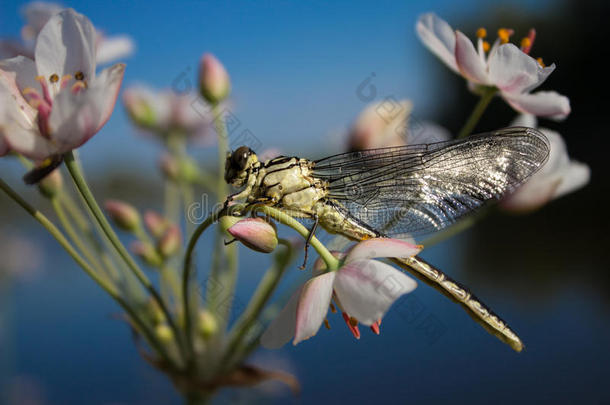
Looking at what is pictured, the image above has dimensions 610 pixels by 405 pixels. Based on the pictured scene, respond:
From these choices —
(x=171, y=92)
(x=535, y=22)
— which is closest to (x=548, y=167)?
(x=171, y=92)

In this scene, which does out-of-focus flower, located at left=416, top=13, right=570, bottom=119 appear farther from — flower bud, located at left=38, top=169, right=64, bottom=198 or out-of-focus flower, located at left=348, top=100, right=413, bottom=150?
flower bud, located at left=38, top=169, right=64, bottom=198

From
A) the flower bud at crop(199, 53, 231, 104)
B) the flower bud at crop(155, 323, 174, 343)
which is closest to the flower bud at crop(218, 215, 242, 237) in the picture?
the flower bud at crop(155, 323, 174, 343)

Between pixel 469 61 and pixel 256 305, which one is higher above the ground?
pixel 469 61

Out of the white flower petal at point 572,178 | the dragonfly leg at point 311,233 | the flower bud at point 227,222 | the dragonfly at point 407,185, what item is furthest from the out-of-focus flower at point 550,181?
the flower bud at point 227,222

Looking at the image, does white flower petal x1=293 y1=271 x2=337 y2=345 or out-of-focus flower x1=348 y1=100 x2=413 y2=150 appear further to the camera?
out-of-focus flower x1=348 y1=100 x2=413 y2=150

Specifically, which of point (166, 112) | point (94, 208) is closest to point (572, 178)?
point (94, 208)

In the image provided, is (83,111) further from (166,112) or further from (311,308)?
(166,112)
